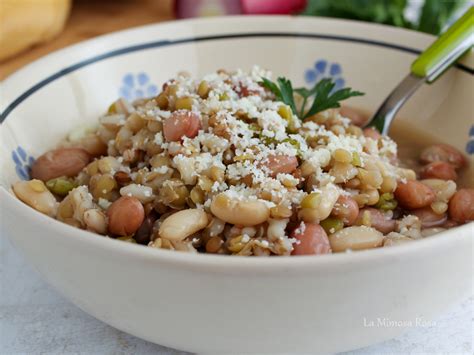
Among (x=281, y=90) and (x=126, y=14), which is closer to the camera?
(x=281, y=90)

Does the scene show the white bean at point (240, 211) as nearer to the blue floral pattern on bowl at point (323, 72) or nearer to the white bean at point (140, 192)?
the white bean at point (140, 192)

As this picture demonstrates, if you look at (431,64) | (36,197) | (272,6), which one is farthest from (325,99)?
(272,6)

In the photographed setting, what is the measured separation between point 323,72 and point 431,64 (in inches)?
15.8

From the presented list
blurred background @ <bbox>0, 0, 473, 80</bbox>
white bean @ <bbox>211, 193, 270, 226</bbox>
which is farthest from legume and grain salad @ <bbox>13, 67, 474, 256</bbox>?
blurred background @ <bbox>0, 0, 473, 80</bbox>

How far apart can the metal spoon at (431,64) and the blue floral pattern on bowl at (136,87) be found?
75 cm

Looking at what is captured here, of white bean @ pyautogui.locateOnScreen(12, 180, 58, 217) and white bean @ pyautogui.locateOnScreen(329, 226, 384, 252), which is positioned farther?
white bean @ pyautogui.locateOnScreen(12, 180, 58, 217)

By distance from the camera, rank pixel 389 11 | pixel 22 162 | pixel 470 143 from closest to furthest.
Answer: pixel 22 162, pixel 470 143, pixel 389 11

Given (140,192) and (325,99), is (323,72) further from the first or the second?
(140,192)

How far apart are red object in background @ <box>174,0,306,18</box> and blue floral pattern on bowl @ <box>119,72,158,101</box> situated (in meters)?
0.97

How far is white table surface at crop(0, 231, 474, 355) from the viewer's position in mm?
1518

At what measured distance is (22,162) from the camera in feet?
6.13

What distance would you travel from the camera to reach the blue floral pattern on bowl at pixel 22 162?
183 centimetres

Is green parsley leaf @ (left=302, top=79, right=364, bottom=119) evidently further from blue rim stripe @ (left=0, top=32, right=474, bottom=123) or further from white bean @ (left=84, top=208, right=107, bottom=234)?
white bean @ (left=84, top=208, right=107, bottom=234)

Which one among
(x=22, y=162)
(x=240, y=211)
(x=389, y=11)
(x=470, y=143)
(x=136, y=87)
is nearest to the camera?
(x=240, y=211)
